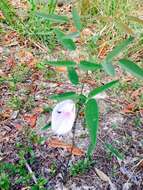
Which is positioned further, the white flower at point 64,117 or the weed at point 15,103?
the weed at point 15,103

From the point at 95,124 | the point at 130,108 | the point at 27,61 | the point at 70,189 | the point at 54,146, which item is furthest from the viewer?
the point at 27,61

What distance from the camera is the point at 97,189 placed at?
61.5 inches

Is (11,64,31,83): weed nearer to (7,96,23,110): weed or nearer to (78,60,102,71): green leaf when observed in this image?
(7,96,23,110): weed

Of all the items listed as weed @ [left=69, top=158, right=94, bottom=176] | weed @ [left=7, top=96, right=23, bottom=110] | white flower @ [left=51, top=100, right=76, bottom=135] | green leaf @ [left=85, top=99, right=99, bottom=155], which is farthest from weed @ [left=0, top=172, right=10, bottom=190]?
green leaf @ [left=85, top=99, right=99, bottom=155]

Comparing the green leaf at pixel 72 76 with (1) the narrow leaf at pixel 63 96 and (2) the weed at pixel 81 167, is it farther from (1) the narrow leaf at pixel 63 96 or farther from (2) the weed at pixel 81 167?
(2) the weed at pixel 81 167

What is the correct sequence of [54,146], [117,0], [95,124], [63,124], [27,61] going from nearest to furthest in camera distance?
[95,124] → [63,124] → [54,146] → [27,61] → [117,0]

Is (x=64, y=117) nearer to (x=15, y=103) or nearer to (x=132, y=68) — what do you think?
(x=132, y=68)

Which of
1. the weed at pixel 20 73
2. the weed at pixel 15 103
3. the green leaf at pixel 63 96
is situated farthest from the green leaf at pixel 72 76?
the weed at pixel 20 73

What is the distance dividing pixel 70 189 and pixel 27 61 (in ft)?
2.81

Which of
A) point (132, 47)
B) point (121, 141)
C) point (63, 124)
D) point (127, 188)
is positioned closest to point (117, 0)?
point (132, 47)

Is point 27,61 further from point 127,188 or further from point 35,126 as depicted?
point 127,188

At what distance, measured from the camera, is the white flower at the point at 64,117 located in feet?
3.59

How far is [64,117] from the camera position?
110 cm

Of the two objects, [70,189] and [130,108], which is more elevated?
[130,108]
